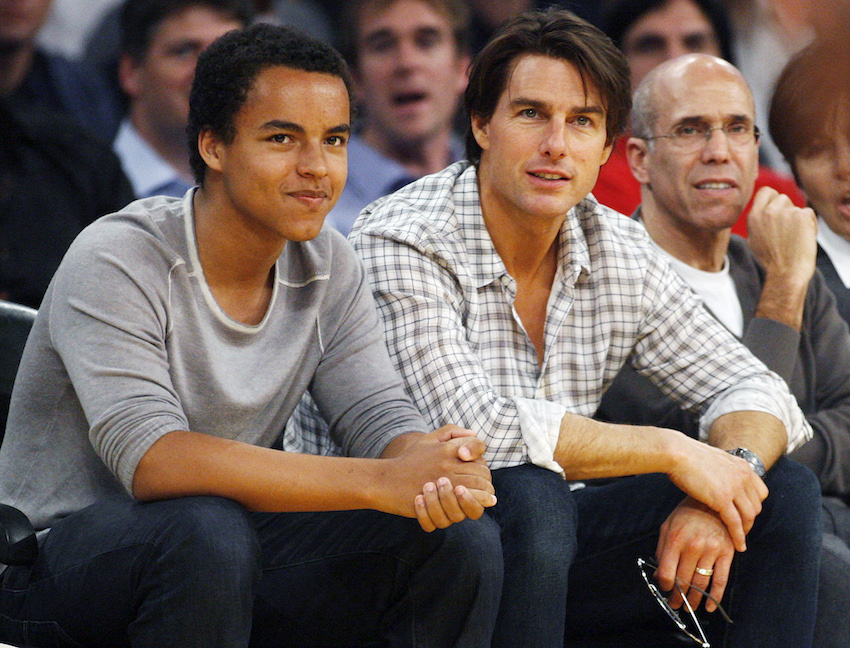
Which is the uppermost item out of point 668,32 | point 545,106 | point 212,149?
point 668,32

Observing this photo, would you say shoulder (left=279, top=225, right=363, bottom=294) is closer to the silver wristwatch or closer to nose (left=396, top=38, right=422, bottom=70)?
the silver wristwatch

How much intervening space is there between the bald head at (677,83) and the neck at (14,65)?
1.80m

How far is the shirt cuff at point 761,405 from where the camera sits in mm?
2041

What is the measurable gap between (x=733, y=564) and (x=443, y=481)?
0.67 metres

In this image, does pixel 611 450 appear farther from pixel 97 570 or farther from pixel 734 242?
pixel 734 242

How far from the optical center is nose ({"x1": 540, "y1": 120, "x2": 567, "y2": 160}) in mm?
2098

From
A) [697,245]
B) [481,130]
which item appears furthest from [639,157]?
[481,130]

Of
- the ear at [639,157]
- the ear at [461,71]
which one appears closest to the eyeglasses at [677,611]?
the ear at [639,157]

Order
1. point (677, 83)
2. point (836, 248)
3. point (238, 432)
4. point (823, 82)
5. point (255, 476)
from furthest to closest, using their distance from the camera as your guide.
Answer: point (836, 248) < point (677, 83) < point (238, 432) < point (255, 476) < point (823, 82)

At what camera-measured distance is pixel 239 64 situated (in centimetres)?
173

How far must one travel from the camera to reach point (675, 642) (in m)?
2.04

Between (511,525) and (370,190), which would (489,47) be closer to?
(511,525)

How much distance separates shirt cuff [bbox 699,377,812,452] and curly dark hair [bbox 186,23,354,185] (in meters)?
0.98

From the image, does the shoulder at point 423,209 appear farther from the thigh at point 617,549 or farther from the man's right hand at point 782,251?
the man's right hand at point 782,251
